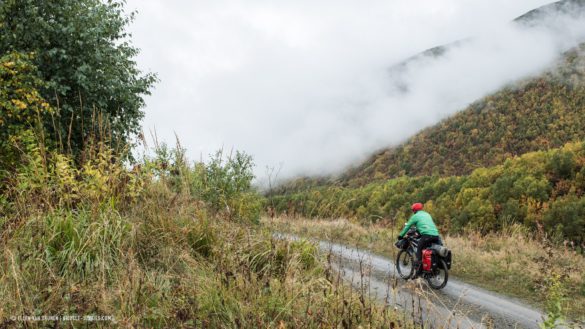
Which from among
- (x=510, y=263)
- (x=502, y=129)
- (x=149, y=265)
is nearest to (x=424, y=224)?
(x=510, y=263)

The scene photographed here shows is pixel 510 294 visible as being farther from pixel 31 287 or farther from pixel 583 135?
pixel 583 135

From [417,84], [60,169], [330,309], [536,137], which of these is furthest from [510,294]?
Result: [417,84]

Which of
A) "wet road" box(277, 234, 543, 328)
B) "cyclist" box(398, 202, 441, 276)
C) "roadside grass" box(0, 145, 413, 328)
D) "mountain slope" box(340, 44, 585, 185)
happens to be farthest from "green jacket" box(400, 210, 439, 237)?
"mountain slope" box(340, 44, 585, 185)

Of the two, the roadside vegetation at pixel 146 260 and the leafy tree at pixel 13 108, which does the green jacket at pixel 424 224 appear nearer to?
the roadside vegetation at pixel 146 260

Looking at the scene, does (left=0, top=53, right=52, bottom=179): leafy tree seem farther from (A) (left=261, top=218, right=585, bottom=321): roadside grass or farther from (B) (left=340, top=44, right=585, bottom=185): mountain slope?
(B) (left=340, top=44, right=585, bottom=185): mountain slope

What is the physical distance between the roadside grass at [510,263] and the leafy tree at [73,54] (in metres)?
6.91

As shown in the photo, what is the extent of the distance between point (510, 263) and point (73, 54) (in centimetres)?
1338

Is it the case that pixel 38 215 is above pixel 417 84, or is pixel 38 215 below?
below

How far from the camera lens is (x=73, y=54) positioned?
41.0 feet

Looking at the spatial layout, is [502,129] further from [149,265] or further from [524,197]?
[149,265]

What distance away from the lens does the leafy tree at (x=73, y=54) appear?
11.2 m

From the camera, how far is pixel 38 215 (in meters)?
4.05

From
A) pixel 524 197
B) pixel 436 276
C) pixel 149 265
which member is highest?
pixel 149 265

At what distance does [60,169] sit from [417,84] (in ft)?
667
